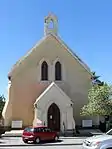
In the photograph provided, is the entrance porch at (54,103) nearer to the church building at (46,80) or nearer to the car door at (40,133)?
the church building at (46,80)

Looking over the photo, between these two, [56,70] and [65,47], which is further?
[65,47]

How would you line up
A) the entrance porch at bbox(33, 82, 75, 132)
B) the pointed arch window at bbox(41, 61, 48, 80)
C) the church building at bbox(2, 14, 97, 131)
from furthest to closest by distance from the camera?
the pointed arch window at bbox(41, 61, 48, 80) → the church building at bbox(2, 14, 97, 131) → the entrance porch at bbox(33, 82, 75, 132)

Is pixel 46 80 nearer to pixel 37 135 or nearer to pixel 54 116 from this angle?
pixel 54 116

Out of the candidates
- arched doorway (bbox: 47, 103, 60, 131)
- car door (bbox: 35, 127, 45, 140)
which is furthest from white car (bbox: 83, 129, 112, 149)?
arched doorway (bbox: 47, 103, 60, 131)

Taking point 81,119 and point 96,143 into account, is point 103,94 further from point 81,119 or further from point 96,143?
point 96,143

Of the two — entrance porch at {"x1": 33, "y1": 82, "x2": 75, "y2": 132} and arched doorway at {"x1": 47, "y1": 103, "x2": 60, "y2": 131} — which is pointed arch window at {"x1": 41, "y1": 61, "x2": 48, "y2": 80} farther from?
arched doorway at {"x1": 47, "y1": 103, "x2": 60, "y2": 131}

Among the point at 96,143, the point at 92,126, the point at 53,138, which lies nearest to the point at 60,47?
the point at 92,126

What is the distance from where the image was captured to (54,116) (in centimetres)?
3862

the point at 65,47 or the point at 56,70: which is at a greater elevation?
the point at 65,47

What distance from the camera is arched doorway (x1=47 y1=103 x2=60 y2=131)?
3847cm

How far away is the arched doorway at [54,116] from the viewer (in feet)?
126

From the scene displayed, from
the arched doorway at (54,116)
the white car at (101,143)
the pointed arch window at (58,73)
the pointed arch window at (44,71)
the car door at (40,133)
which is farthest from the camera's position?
the pointed arch window at (58,73)

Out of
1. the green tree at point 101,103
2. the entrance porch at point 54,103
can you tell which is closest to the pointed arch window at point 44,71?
the entrance porch at point 54,103

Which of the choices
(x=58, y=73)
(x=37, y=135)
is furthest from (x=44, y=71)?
(x=37, y=135)
